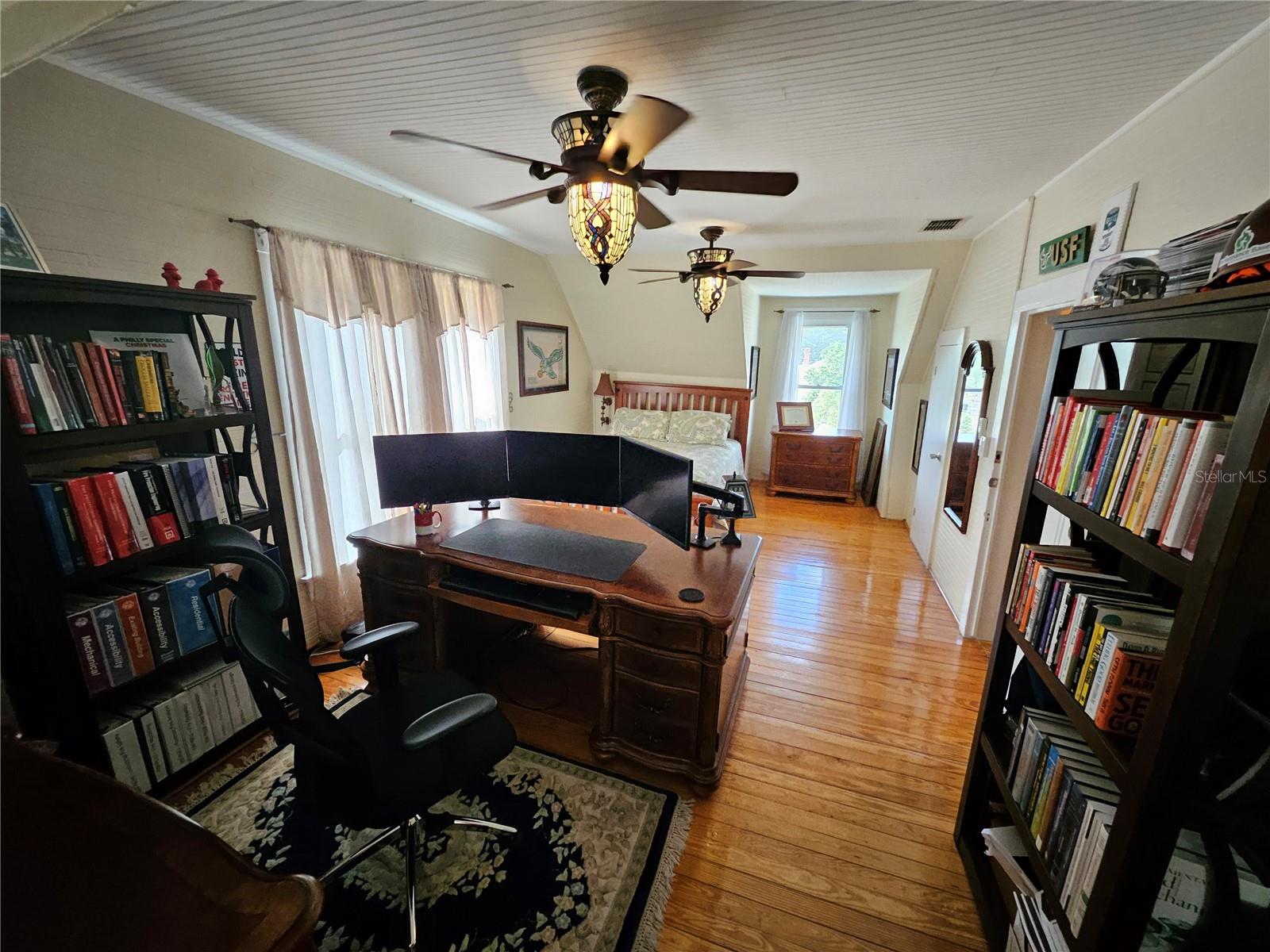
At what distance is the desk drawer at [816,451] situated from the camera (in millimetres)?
5426

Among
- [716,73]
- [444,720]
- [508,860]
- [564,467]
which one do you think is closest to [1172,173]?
[716,73]

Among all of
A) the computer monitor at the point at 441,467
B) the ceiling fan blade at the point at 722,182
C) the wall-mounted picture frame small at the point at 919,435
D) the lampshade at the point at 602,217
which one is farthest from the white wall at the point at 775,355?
the lampshade at the point at 602,217

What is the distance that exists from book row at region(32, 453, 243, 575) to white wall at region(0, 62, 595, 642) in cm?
63

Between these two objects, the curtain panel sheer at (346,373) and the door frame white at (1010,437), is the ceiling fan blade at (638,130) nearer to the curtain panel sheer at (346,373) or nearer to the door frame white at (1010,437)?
the curtain panel sheer at (346,373)

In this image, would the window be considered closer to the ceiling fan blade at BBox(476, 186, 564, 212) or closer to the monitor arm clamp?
the monitor arm clamp

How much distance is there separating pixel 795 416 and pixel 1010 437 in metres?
3.13

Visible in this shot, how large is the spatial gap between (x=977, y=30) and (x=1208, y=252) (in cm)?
82

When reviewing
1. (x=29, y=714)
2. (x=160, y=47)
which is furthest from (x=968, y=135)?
(x=29, y=714)

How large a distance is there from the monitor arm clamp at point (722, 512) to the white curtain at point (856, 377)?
4448 millimetres

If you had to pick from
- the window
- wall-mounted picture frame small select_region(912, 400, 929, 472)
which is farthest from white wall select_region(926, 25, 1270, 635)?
the window

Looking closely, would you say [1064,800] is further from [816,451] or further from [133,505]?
[816,451]

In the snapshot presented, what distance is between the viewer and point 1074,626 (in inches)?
42.3

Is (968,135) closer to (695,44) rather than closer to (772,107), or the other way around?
(772,107)

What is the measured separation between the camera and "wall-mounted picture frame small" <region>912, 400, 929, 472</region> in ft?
14.4
